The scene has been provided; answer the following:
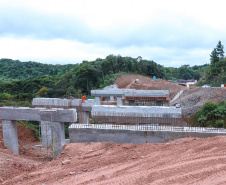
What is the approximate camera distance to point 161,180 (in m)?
4.84

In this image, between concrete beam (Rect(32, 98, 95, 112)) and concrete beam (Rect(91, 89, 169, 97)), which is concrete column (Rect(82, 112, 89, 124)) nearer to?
concrete beam (Rect(32, 98, 95, 112))

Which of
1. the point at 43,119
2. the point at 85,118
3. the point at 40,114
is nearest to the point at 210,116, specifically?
the point at 85,118

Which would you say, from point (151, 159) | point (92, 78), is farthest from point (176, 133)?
point (92, 78)

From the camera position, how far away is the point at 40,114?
9734mm

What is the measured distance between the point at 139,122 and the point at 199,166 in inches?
205

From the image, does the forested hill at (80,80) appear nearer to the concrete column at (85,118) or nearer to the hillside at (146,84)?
the hillside at (146,84)

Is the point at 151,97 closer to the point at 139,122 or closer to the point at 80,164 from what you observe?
the point at 139,122

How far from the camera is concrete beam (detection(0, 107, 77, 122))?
30.5 feet

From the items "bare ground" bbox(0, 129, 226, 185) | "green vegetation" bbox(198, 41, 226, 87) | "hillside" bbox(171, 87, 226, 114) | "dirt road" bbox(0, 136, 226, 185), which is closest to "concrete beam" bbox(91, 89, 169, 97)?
"hillside" bbox(171, 87, 226, 114)

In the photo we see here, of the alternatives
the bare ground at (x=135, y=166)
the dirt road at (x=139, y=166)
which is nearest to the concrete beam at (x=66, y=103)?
the bare ground at (x=135, y=166)

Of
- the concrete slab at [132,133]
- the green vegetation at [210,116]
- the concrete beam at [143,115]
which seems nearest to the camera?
the concrete slab at [132,133]

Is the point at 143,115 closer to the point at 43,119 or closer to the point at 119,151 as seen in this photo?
the point at 119,151

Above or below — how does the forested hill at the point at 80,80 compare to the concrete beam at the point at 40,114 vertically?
above

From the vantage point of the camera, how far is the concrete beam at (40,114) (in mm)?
9297
